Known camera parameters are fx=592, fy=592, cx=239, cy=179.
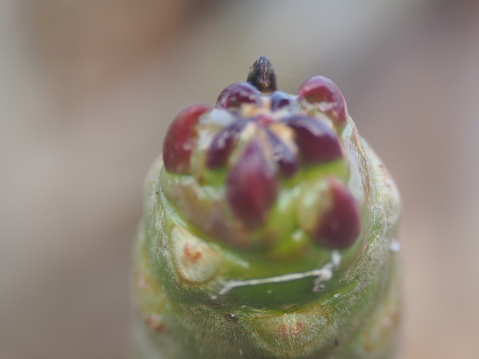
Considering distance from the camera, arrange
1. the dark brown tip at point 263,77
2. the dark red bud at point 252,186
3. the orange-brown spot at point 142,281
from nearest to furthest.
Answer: the dark red bud at point 252,186, the dark brown tip at point 263,77, the orange-brown spot at point 142,281

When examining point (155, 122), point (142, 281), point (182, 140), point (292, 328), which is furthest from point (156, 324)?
point (155, 122)

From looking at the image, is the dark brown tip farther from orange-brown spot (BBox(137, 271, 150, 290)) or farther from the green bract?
orange-brown spot (BBox(137, 271, 150, 290))

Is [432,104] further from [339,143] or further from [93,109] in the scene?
[339,143]

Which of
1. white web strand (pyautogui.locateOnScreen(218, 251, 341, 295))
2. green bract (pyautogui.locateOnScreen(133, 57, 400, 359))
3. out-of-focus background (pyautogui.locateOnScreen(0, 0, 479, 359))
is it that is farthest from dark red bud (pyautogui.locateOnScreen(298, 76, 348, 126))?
out-of-focus background (pyautogui.locateOnScreen(0, 0, 479, 359))

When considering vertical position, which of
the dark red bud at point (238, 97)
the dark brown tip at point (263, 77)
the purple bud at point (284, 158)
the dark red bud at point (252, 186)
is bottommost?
the dark red bud at point (252, 186)

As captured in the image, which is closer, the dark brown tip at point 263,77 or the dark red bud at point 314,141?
the dark red bud at point 314,141

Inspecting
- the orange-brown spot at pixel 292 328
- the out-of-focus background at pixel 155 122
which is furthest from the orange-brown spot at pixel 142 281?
the out-of-focus background at pixel 155 122

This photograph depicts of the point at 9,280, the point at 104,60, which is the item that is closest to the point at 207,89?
the point at 104,60

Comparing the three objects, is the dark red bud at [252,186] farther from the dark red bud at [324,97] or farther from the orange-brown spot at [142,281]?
the orange-brown spot at [142,281]
